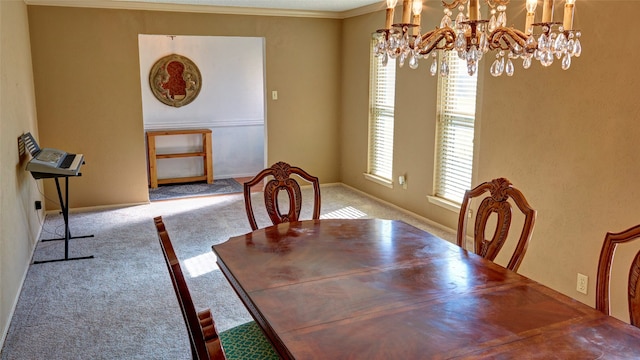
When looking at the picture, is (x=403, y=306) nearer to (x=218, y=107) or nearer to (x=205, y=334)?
(x=205, y=334)

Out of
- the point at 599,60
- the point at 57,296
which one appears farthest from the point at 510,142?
the point at 57,296

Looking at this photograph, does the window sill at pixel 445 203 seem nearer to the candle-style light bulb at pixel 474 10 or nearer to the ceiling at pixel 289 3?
the ceiling at pixel 289 3

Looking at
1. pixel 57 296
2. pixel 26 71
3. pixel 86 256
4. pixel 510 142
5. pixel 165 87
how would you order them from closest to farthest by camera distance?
pixel 57 296 < pixel 510 142 < pixel 86 256 < pixel 26 71 < pixel 165 87

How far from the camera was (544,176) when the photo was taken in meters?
3.54

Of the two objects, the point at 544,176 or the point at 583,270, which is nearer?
the point at 583,270

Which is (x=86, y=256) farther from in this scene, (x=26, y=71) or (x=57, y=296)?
(x=26, y=71)

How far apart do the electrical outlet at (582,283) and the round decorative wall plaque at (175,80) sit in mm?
5632

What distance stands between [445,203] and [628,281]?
2.89 m

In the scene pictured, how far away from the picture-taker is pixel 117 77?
5.66m

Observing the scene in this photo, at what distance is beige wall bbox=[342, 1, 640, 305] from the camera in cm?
295

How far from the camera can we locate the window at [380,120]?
5793 millimetres

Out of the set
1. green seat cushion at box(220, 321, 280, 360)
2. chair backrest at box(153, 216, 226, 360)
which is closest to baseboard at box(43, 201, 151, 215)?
green seat cushion at box(220, 321, 280, 360)

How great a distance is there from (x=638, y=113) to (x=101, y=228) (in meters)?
4.54

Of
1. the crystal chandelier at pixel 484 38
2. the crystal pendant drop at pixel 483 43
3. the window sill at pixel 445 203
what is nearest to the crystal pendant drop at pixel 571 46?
the crystal chandelier at pixel 484 38
